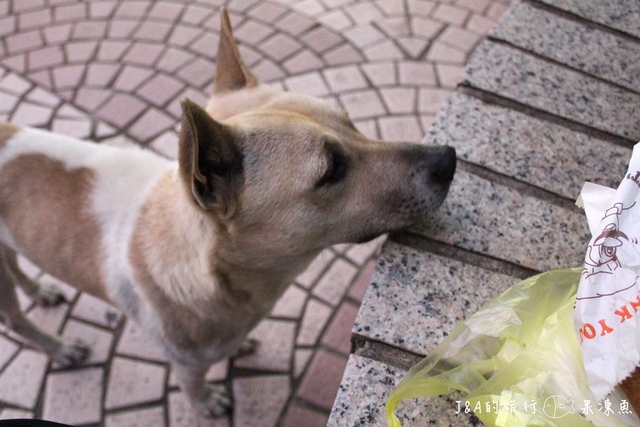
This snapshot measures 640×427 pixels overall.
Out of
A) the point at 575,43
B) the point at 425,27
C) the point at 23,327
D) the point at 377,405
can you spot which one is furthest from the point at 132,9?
the point at 377,405

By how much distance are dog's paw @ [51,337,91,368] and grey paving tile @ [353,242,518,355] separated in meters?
2.20

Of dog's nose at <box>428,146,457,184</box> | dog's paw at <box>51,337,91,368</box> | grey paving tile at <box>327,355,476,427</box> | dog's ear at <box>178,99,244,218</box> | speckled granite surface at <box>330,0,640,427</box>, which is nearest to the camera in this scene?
grey paving tile at <box>327,355,476,427</box>

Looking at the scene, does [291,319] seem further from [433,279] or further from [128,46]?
[128,46]

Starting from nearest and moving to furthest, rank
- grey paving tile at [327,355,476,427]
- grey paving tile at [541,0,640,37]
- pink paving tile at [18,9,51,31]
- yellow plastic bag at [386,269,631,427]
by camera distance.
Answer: yellow plastic bag at [386,269,631,427] → grey paving tile at [327,355,476,427] → grey paving tile at [541,0,640,37] → pink paving tile at [18,9,51,31]

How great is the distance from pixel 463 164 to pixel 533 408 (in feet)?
2.82

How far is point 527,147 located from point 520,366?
838mm

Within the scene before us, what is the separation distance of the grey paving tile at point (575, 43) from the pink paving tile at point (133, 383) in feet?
8.10

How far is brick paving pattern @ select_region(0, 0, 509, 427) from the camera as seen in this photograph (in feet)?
9.38

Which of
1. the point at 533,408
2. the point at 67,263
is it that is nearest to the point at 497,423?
the point at 533,408

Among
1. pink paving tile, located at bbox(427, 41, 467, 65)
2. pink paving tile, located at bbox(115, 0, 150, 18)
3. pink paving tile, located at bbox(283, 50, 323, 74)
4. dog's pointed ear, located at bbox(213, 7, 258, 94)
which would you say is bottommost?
dog's pointed ear, located at bbox(213, 7, 258, 94)

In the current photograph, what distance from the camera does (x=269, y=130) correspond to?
172 centimetres

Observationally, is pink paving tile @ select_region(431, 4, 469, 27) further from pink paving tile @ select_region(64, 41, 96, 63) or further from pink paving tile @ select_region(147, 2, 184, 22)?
pink paving tile @ select_region(64, 41, 96, 63)

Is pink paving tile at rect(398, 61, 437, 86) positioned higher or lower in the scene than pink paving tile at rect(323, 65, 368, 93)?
higher

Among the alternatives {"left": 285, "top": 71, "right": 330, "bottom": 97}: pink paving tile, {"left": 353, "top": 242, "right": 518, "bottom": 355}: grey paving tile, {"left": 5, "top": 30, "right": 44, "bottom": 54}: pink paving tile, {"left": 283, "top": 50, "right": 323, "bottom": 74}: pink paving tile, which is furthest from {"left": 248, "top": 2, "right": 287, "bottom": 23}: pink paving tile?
{"left": 353, "top": 242, "right": 518, "bottom": 355}: grey paving tile
